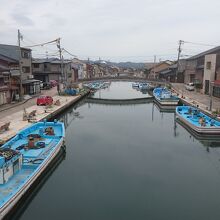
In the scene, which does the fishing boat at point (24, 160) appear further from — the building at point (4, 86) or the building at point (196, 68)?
the building at point (196, 68)

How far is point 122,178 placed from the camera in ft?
59.2

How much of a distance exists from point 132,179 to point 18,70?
3218 cm

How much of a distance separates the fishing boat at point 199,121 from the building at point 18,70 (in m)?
27.2

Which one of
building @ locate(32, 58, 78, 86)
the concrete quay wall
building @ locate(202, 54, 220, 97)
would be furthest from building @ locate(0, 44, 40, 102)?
building @ locate(202, 54, 220, 97)

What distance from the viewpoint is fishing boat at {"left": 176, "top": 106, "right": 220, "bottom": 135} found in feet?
92.8

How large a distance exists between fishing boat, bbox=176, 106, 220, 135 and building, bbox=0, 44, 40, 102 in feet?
89.1

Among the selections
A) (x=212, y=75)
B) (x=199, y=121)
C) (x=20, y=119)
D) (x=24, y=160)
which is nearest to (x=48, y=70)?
(x=20, y=119)

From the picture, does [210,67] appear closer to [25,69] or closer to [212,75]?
[212,75]

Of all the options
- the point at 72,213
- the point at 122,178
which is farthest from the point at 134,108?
the point at 72,213

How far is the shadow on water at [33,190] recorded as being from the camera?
13763mm

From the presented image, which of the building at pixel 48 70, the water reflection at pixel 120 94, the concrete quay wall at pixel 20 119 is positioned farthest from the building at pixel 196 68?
the concrete quay wall at pixel 20 119

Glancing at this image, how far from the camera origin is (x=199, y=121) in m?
30.2

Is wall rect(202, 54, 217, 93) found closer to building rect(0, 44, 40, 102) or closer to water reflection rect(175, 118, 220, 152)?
water reflection rect(175, 118, 220, 152)

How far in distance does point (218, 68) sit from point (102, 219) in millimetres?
42564
